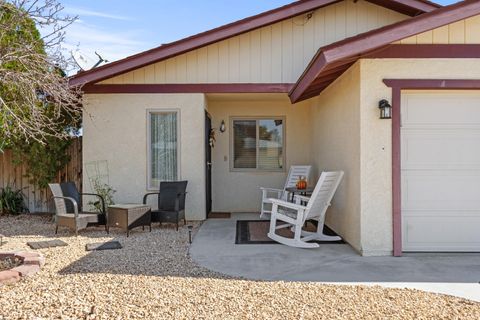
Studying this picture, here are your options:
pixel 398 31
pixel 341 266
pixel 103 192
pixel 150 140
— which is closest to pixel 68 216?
pixel 103 192

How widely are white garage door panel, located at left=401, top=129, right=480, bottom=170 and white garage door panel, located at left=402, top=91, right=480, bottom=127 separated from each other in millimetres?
122

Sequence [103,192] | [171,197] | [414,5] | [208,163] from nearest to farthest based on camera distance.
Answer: [171,197] → [414,5] → [103,192] → [208,163]

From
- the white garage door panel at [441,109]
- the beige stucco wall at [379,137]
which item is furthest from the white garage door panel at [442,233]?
the white garage door panel at [441,109]

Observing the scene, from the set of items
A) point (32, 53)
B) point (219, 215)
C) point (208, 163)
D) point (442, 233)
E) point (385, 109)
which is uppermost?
point (32, 53)

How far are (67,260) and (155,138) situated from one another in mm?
3636

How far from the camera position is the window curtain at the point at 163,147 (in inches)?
310

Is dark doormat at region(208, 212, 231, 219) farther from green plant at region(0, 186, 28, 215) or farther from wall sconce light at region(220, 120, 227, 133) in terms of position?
green plant at region(0, 186, 28, 215)

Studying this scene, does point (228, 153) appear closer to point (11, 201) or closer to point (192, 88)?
point (192, 88)

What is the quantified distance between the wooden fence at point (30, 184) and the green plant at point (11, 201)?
0.17 metres

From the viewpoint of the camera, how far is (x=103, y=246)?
17.9 ft

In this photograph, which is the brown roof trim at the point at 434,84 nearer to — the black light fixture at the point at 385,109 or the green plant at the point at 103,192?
the black light fixture at the point at 385,109

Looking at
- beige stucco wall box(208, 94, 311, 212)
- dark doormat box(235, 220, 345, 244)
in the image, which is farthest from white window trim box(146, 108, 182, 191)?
dark doormat box(235, 220, 345, 244)

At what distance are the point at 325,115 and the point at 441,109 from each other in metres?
2.49

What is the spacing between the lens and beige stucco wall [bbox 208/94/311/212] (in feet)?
30.4
